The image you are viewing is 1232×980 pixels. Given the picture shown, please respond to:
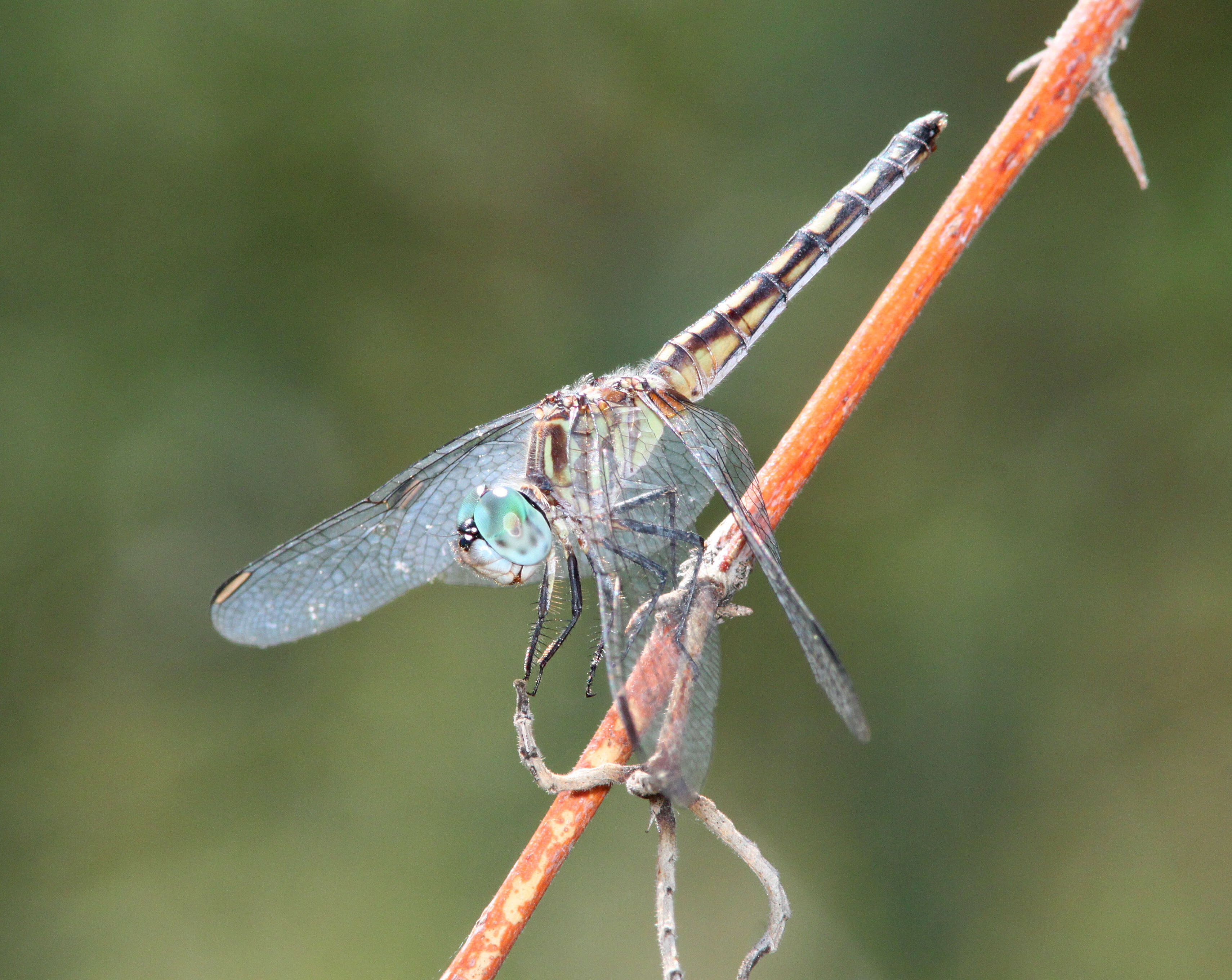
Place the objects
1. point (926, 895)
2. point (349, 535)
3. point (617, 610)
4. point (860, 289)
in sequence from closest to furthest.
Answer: point (617, 610), point (349, 535), point (926, 895), point (860, 289)

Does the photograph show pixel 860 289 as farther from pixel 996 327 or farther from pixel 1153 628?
pixel 1153 628

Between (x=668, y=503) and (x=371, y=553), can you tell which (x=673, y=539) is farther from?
(x=371, y=553)

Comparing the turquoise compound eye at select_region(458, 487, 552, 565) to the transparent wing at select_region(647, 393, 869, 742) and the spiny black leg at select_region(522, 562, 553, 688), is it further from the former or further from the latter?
the transparent wing at select_region(647, 393, 869, 742)

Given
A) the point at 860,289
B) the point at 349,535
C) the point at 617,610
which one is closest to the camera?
the point at 617,610

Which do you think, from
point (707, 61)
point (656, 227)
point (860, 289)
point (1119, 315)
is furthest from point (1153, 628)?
point (707, 61)

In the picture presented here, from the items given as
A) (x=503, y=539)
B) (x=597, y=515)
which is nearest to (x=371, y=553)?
(x=503, y=539)

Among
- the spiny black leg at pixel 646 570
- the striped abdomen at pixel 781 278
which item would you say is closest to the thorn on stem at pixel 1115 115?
the striped abdomen at pixel 781 278
